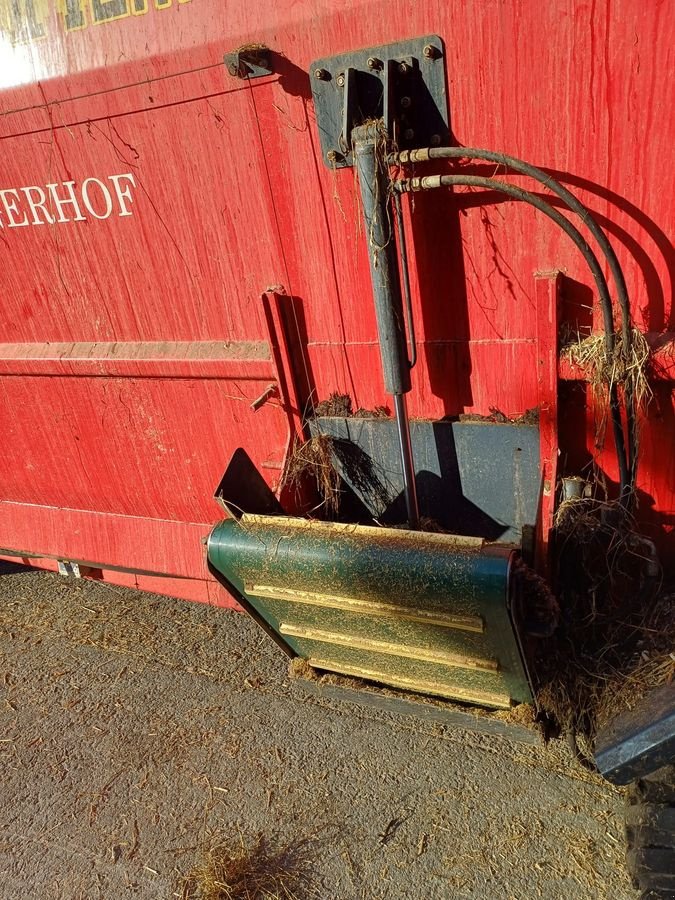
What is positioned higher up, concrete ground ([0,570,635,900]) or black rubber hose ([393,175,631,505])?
black rubber hose ([393,175,631,505])

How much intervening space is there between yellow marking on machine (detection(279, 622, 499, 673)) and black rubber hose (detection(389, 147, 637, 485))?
0.93 meters

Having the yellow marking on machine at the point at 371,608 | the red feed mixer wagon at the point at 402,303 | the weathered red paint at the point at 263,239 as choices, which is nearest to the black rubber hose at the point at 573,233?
the red feed mixer wagon at the point at 402,303

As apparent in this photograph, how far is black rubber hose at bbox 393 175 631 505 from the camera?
1.97 metres

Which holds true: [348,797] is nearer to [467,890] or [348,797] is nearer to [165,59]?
[467,890]

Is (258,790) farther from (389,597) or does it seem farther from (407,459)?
(407,459)

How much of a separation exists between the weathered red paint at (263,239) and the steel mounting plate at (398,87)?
0.04 meters

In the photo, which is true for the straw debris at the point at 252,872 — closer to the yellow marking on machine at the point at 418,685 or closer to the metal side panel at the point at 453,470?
the yellow marking on machine at the point at 418,685

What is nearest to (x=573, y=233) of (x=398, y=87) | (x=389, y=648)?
(x=398, y=87)

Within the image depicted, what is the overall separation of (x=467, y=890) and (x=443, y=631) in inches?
33.2

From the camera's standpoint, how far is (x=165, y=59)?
2.44m

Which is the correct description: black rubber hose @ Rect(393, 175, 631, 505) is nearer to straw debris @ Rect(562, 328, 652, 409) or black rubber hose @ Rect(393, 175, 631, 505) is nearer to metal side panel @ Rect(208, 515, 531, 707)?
straw debris @ Rect(562, 328, 652, 409)

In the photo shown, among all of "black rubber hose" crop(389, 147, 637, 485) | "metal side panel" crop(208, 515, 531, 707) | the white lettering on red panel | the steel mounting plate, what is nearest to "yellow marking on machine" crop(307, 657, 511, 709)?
"metal side panel" crop(208, 515, 531, 707)

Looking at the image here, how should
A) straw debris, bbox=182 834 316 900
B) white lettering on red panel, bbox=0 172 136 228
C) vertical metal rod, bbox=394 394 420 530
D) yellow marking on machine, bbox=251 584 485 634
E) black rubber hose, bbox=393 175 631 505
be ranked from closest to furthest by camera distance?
black rubber hose, bbox=393 175 631 505
yellow marking on machine, bbox=251 584 485 634
straw debris, bbox=182 834 316 900
vertical metal rod, bbox=394 394 420 530
white lettering on red panel, bbox=0 172 136 228

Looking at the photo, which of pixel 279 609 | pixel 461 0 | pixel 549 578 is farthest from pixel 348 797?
pixel 461 0
